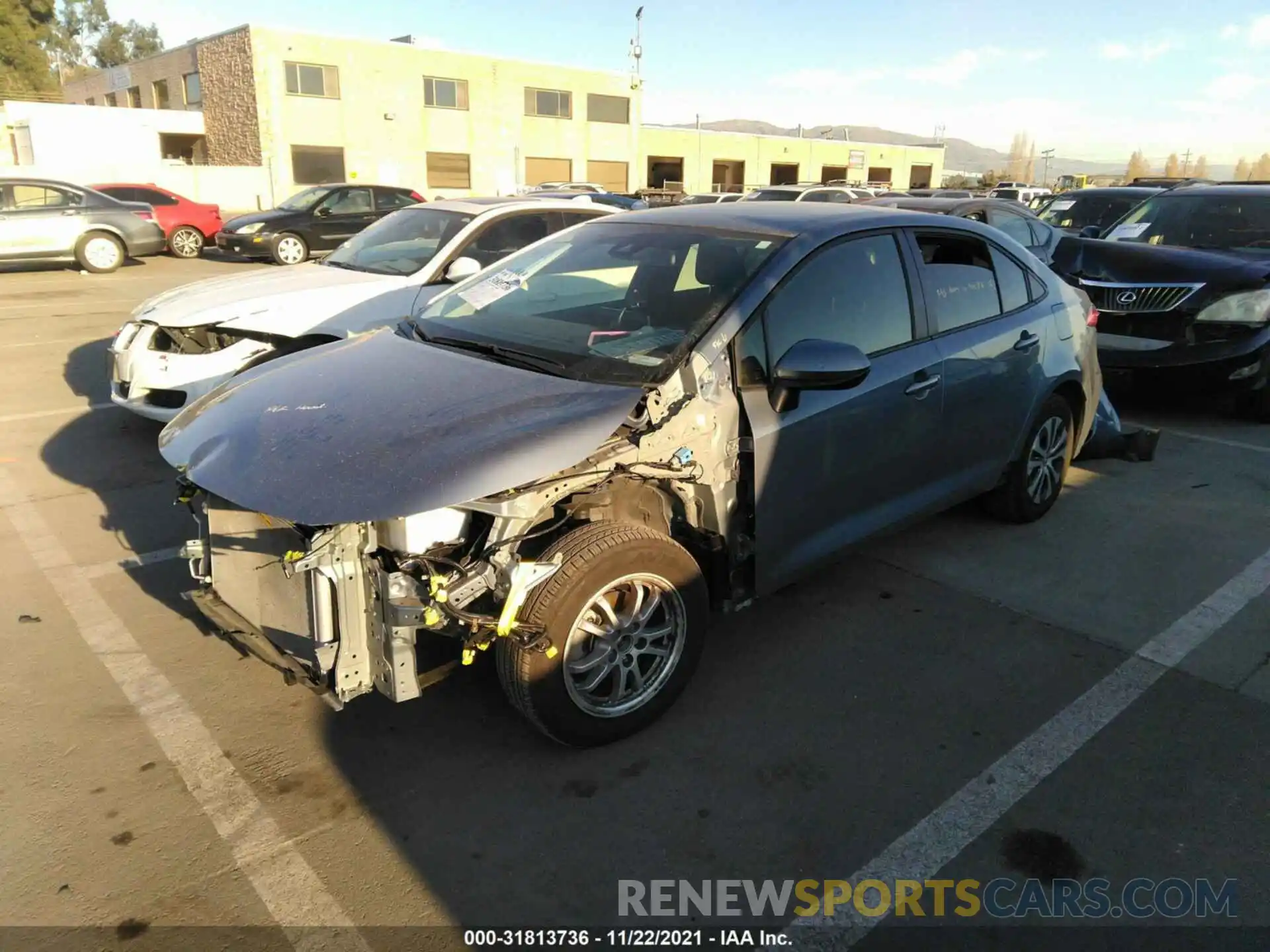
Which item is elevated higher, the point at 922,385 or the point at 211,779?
the point at 922,385

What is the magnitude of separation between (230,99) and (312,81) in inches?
149

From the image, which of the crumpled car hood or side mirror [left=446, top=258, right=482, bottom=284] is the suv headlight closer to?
side mirror [left=446, top=258, right=482, bottom=284]

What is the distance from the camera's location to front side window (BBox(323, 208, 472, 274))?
734cm

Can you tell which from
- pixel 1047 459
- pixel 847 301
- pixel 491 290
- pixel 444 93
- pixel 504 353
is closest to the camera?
pixel 504 353

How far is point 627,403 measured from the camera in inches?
124

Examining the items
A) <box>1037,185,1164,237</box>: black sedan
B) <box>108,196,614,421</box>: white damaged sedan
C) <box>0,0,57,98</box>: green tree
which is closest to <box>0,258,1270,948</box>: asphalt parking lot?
<box>108,196,614,421</box>: white damaged sedan

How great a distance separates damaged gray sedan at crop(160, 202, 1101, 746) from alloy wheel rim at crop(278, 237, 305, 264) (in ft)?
49.1

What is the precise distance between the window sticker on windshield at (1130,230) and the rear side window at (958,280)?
552 cm

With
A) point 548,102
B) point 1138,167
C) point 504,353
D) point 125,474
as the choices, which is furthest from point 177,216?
point 1138,167

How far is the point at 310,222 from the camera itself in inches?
721

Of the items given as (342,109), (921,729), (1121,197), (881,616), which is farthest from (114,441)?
(342,109)

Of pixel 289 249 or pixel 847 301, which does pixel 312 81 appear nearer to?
pixel 289 249

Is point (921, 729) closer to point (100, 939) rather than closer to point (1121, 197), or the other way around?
point (100, 939)

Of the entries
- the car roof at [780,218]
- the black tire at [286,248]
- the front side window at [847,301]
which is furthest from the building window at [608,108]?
the front side window at [847,301]
